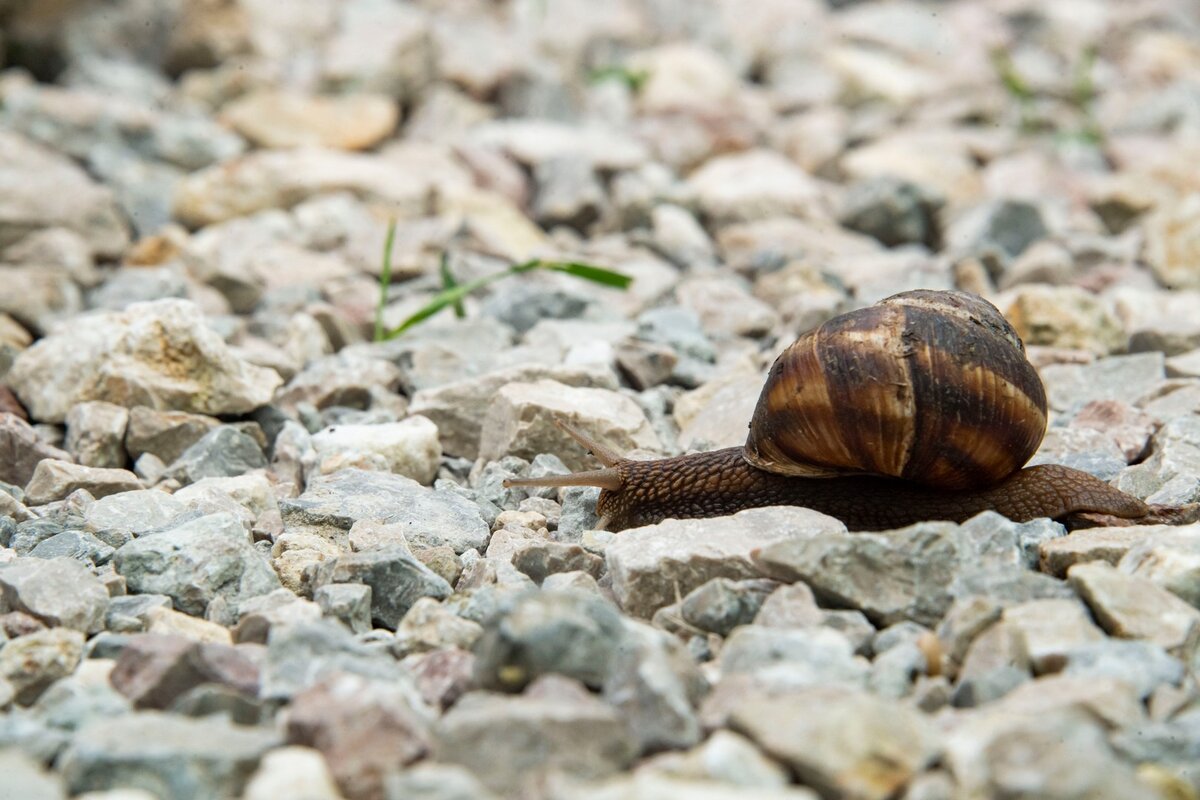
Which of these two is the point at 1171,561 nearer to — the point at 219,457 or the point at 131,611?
the point at 131,611

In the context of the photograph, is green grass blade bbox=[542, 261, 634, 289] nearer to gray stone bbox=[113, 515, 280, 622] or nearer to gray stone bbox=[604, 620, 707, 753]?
gray stone bbox=[113, 515, 280, 622]

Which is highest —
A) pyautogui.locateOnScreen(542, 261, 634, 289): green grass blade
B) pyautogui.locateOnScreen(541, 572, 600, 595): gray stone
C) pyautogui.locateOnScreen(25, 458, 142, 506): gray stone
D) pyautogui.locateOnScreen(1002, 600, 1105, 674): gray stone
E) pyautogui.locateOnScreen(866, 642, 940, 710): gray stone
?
pyautogui.locateOnScreen(1002, 600, 1105, 674): gray stone

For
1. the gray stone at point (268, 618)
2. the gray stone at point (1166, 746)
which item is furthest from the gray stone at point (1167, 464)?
the gray stone at point (268, 618)

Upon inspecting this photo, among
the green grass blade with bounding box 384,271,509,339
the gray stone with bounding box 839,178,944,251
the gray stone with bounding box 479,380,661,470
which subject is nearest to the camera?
the gray stone with bounding box 479,380,661,470

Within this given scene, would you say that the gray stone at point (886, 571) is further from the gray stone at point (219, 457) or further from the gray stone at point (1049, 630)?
the gray stone at point (219, 457)

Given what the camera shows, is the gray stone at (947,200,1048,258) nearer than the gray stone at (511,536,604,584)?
No

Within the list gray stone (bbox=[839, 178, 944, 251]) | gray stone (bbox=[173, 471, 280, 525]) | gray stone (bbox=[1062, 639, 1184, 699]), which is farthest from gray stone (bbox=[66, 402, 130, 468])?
gray stone (bbox=[839, 178, 944, 251])
